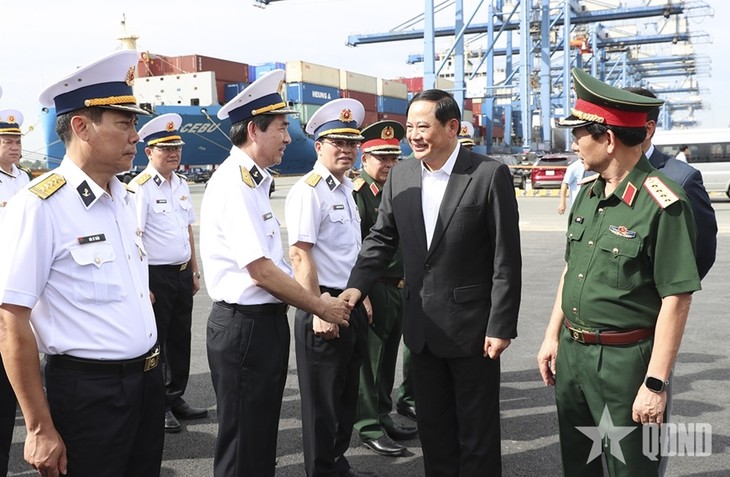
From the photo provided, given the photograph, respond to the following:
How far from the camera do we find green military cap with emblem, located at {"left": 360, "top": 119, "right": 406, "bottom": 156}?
14.7 ft

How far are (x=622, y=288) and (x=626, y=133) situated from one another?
22.7 inches

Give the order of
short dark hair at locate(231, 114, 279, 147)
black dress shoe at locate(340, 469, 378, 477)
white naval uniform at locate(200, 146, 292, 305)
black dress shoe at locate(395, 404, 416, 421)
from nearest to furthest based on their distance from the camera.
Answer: white naval uniform at locate(200, 146, 292, 305) → short dark hair at locate(231, 114, 279, 147) → black dress shoe at locate(340, 469, 378, 477) → black dress shoe at locate(395, 404, 416, 421)

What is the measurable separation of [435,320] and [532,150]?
37.5 meters

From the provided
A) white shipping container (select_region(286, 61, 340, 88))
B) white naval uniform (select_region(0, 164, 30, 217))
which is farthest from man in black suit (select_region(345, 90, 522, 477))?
white shipping container (select_region(286, 61, 340, 88))

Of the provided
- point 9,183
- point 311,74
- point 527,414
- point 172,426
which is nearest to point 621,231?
point 527,414

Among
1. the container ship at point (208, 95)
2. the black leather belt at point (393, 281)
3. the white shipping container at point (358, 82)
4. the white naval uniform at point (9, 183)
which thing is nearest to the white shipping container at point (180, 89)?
the container ship at point (208, 95)

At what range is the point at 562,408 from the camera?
2547mm

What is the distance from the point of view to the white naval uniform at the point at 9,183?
498 cm

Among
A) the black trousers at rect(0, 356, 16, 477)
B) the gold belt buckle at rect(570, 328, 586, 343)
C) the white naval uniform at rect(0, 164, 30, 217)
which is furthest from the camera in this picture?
→ the white naval uniform at rect(0, 164, 30, 217)

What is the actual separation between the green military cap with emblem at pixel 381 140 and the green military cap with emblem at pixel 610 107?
2.11m

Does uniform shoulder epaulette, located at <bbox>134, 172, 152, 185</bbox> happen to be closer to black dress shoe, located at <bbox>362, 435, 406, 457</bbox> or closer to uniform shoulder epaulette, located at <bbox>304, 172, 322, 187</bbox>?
uniform shoulder epaulette, located at <bbox>304, 172, 322, 187</bbox>

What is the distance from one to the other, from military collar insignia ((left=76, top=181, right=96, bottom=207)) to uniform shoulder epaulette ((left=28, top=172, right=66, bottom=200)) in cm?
5

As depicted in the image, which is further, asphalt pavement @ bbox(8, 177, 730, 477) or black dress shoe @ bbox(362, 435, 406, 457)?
black dress shoe @ bbox(362, 435, 406, 457)

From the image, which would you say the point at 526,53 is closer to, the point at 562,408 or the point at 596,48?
the point at 596,48
